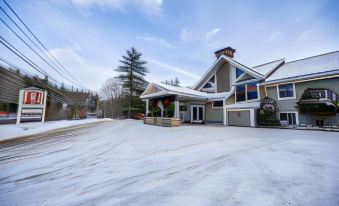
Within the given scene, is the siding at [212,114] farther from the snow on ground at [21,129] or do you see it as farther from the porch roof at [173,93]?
the snow on ground at [21,129]

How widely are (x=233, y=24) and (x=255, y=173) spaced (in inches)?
541

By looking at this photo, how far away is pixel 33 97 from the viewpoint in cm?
1323

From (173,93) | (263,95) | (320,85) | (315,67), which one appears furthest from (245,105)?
(173,93)

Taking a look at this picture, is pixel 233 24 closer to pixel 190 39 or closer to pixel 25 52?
pixel 190 39

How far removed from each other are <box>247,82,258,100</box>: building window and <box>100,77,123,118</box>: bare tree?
29.2 metres

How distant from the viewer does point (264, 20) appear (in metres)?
12.2

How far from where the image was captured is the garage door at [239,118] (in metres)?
14.6

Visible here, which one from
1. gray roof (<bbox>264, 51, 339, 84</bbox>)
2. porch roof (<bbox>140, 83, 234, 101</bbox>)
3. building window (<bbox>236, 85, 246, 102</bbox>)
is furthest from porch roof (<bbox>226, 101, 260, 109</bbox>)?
gray roof (<bbox>264, 51, 339, 84</bbox>)

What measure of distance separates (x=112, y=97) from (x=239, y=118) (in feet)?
107

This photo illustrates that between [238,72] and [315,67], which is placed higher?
[238,72]

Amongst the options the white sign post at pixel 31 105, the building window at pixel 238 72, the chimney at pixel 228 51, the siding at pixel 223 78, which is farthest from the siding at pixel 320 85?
the white sign post at pixel 31 105

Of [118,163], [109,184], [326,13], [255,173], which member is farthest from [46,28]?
[326,13]

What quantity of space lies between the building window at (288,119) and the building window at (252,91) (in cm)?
276

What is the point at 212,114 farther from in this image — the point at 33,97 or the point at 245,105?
the point at 33,97
